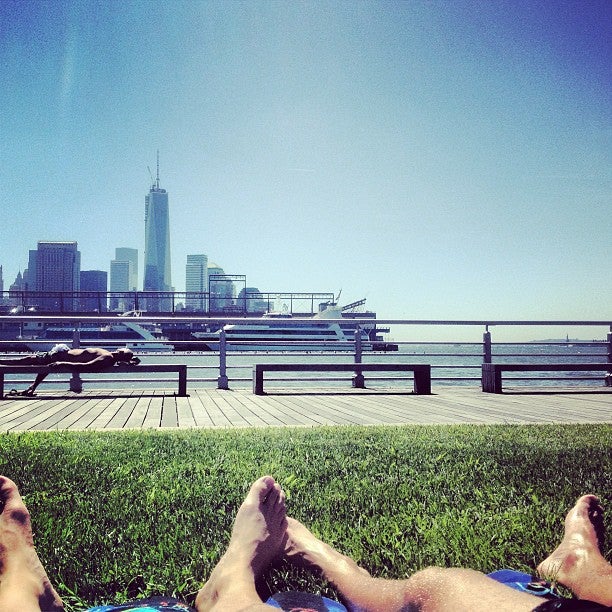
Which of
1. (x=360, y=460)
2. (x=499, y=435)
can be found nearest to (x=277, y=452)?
(x=360, y=460)

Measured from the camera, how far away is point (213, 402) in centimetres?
549

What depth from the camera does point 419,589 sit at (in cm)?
102

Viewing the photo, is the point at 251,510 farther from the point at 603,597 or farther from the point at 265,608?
the point at 603,597

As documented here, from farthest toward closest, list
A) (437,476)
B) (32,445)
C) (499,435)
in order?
(499,435)
(32,445)
(437,476)

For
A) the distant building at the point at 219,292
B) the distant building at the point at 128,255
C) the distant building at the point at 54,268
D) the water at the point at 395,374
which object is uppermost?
the distant building at the point at 128,255

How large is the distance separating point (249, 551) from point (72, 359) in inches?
201

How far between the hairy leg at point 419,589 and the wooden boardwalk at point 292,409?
2.48 meters

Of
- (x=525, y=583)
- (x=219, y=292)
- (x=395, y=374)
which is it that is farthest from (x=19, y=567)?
(x=219, y=292)

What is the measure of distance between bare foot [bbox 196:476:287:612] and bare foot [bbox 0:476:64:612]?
35 cm

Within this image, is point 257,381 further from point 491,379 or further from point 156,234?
point 156,234

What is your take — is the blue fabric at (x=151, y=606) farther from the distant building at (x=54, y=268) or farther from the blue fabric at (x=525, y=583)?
the distant building at (x=54, y=268)

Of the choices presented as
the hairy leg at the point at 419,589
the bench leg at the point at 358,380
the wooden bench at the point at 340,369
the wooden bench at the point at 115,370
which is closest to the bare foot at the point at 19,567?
the hairy leg at the point at 419,589

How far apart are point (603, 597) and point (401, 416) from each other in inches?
127

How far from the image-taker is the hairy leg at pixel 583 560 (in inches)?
49.7
